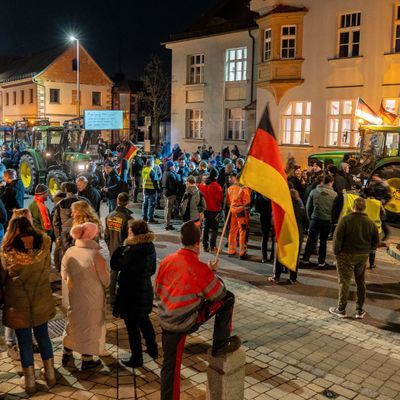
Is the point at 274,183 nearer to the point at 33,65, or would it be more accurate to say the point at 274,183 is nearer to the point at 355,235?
the point at 355,235

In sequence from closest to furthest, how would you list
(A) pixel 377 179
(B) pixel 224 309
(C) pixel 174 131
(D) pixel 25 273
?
(B) pixel 224 309 < (D) pixel 25 273 < (A) pixel 377 179 < (C) pixel 174 131

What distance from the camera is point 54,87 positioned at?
48.2 meters

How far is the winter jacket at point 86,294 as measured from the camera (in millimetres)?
5098

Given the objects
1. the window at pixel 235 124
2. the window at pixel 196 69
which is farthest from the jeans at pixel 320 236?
the window at pixel 196 69

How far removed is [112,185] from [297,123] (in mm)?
12019

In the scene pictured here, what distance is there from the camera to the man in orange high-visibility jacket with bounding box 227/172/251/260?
400 inches

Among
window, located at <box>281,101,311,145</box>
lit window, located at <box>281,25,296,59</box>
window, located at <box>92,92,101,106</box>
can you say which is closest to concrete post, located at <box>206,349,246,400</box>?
window, located at <box>281,101,311,145</box>

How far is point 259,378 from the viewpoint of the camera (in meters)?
5.34

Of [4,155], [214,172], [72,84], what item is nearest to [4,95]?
[72,84]

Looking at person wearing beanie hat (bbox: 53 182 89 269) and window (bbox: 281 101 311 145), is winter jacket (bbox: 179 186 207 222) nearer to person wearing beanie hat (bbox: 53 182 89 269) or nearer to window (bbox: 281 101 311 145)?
person wearing beanie hat (bbox: 53 182 89 269)

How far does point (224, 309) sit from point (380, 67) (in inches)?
692

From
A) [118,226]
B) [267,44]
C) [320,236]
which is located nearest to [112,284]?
[118,226]

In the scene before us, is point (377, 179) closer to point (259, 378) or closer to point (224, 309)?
point (259, 378)

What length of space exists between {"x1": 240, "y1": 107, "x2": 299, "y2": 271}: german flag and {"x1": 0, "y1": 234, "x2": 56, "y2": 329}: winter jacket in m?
2.23
